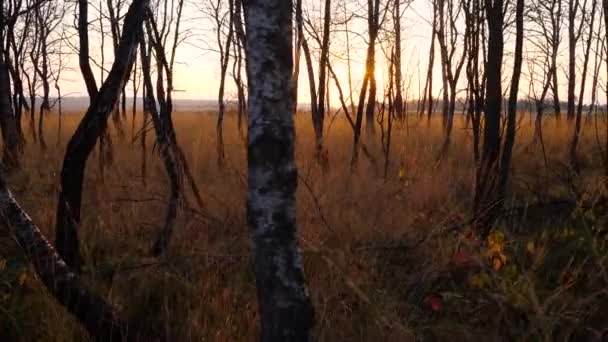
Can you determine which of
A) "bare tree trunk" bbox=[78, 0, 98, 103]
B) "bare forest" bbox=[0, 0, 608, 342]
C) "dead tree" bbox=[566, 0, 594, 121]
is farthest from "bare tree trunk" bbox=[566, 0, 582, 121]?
"bare tree trunk" bbox=[78, 0, 98, 103]

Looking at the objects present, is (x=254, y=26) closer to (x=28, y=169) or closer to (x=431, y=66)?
(x=28, y=169)

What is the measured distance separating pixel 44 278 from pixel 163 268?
1240 millimetres

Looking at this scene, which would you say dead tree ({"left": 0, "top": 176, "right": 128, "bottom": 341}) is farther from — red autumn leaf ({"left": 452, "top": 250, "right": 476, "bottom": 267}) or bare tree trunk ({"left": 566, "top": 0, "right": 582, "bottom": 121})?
bare tree trunk ({"left": 566, "top": 0, "right": 582, "bottom": 121})

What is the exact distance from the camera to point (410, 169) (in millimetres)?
7176

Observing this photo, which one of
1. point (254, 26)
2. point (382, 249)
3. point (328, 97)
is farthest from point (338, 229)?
point (328, 97)

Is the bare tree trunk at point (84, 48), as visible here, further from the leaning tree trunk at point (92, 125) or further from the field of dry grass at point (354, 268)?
the leaning tree trunk at point (92, 125)

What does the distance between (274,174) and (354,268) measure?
1760mm

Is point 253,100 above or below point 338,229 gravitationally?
above

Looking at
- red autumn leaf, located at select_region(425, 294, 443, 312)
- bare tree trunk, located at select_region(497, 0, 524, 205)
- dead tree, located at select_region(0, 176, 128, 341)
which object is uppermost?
bare tree trunk, located at select_region(497, 0, 524, 205)

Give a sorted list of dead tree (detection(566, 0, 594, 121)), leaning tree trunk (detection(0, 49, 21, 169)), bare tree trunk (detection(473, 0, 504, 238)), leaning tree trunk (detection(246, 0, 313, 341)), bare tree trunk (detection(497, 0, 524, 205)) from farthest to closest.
Result: 1. dead tree (detection(566, 0, 594, 121))
2. leaning tree trunk (detection(0, 49, 21, 169))
3. bare tree trunk (detection(497, 0, 524, 205))
4. bare tree trunk (detection(473, 0, 504, 238))
5. leaning tree trunk (detection(246, 0, 313, 341))

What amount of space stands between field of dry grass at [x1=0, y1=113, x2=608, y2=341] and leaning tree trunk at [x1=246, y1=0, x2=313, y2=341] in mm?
480

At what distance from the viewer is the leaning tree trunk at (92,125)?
9.70ft

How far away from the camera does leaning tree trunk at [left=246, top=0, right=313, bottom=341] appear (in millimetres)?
1878

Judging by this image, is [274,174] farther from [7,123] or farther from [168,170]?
[7,123]
